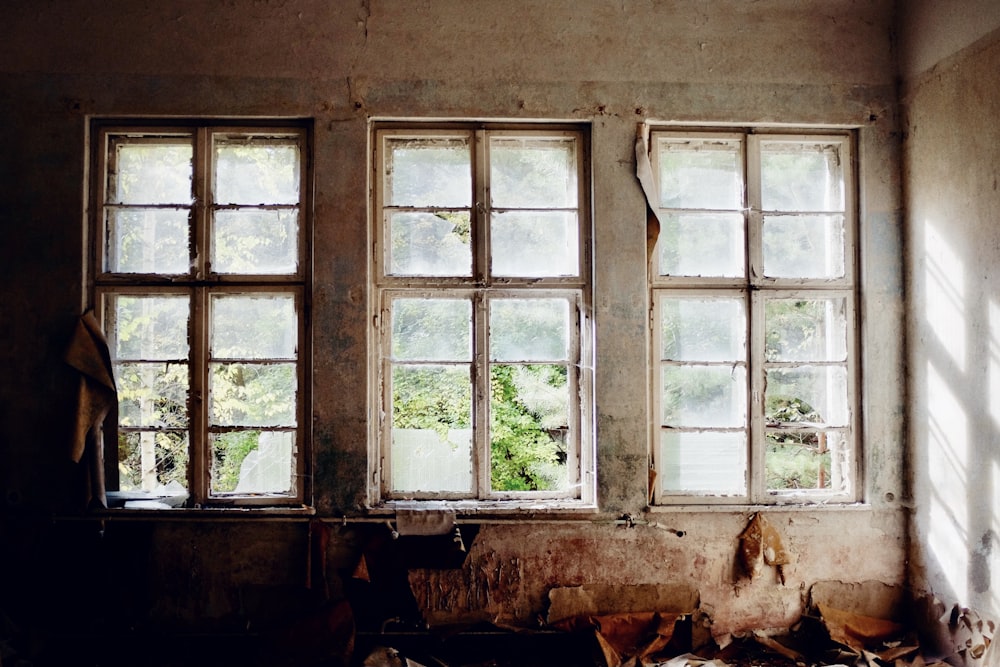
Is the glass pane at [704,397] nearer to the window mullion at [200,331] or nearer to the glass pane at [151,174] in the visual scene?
the window mullion at [200,331]

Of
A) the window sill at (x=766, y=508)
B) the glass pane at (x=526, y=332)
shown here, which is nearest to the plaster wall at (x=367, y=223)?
the window sill at (x=766, y=508)

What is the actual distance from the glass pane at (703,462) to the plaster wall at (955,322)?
2.90 feet

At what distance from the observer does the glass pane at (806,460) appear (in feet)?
11.1

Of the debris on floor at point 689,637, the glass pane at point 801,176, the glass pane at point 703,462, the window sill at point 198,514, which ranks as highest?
the glass pane at point 801,176

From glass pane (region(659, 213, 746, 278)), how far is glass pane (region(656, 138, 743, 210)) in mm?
74

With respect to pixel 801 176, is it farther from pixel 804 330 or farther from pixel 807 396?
pixel 807 396

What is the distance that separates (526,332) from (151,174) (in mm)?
2143

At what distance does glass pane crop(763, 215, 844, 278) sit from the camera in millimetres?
3406

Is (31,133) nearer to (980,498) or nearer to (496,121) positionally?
(496,121)

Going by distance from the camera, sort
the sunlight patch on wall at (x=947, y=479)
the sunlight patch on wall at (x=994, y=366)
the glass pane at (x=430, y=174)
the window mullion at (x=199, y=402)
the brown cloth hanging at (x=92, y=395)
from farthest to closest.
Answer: the glass pane at (x=430, y=174)
the window mullion at (x=199, y=402)
the brown cloth hanging at (x=92, y=395)
the sunlight patch on wall at (x=947, y=479)
the sunlight patch on wall at (x=994, y=366)

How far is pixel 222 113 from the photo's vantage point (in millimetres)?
3260

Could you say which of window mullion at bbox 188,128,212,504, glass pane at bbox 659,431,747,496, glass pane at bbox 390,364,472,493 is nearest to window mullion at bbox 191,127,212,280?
window mullion at bbox 188,128,212,504

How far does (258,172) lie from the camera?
3.36 m

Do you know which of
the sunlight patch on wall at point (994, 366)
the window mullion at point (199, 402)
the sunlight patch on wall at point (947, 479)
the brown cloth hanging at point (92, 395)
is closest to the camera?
the sunlight patch on wall at point (994, 366)
